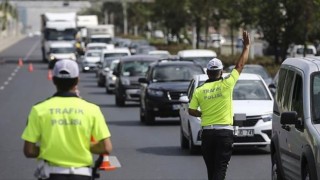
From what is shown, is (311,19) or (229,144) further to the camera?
(311,19)

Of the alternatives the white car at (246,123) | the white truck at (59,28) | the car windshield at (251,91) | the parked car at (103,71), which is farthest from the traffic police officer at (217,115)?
the white truck at (59,28)

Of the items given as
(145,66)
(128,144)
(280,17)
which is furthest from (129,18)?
(128,144)

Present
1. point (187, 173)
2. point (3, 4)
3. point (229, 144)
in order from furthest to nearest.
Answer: point (3, 4) → point (187, 173) → point (229, 144)

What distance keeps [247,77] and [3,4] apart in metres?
128

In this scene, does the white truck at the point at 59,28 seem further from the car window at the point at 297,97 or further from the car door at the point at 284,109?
the car window at the point at 297,97

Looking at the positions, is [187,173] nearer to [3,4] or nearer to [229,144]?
[229,144]

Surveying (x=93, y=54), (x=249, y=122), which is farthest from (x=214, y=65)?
(x=93, y=54)

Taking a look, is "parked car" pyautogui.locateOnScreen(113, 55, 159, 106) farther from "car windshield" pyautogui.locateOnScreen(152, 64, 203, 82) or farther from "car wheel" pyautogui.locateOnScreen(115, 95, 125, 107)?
"car windshield" pyautogui.locateOnScreen(152, 64, 203, 82)

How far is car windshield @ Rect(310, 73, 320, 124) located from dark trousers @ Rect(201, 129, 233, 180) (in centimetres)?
100

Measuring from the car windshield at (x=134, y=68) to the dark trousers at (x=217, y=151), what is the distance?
886 inches

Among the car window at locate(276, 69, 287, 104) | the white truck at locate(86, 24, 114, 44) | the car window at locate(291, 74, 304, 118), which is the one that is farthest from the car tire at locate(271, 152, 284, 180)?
the white truck at locate(86, 24, 114, 44)

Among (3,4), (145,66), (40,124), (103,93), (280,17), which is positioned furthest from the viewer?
(3,4)

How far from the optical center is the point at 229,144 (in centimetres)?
1187

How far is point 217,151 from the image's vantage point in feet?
38.7
